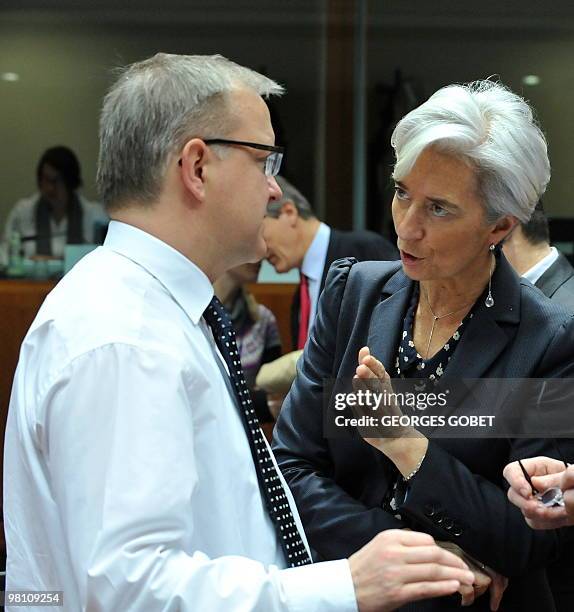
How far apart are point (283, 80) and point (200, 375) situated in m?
4.68

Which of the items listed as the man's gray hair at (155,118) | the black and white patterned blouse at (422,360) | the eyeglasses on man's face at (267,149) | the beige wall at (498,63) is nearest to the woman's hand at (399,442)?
the black and white patterned blouse at (422,360)

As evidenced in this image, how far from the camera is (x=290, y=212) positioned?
162 inches

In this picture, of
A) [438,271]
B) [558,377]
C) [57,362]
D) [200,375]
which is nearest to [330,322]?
[438,271]

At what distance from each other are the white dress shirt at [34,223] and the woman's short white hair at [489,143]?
2.76m

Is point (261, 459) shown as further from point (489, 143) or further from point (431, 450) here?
point (489, 143)

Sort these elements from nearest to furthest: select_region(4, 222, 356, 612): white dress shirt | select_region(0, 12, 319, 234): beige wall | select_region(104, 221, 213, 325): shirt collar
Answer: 1. select_region(4, 222, 356, 612): white dress shirt
2. select_region(104, 221, 213, 325): shirt collar
3. select_region(0, 12, 319, 234): beige wall

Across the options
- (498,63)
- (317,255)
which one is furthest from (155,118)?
(498,63)

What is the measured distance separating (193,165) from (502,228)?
2.44 feet

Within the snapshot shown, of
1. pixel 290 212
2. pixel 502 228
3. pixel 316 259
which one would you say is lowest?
pixel 316 259

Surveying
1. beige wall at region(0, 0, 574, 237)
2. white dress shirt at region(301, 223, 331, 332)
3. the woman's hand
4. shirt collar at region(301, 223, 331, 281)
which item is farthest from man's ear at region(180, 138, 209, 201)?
beige wall at region(0, 0, 574, 237)

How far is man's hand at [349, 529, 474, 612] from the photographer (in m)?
1.44

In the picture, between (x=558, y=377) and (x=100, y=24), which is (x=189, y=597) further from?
(x=100, y=24)

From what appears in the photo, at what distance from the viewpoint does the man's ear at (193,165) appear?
160 cm

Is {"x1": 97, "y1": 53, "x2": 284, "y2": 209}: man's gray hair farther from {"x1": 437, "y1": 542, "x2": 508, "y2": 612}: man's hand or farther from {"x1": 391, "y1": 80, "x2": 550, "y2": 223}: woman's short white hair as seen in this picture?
{"x1": 437, "y1": 542, "x2": 508, "y2": 612}: man's hand
